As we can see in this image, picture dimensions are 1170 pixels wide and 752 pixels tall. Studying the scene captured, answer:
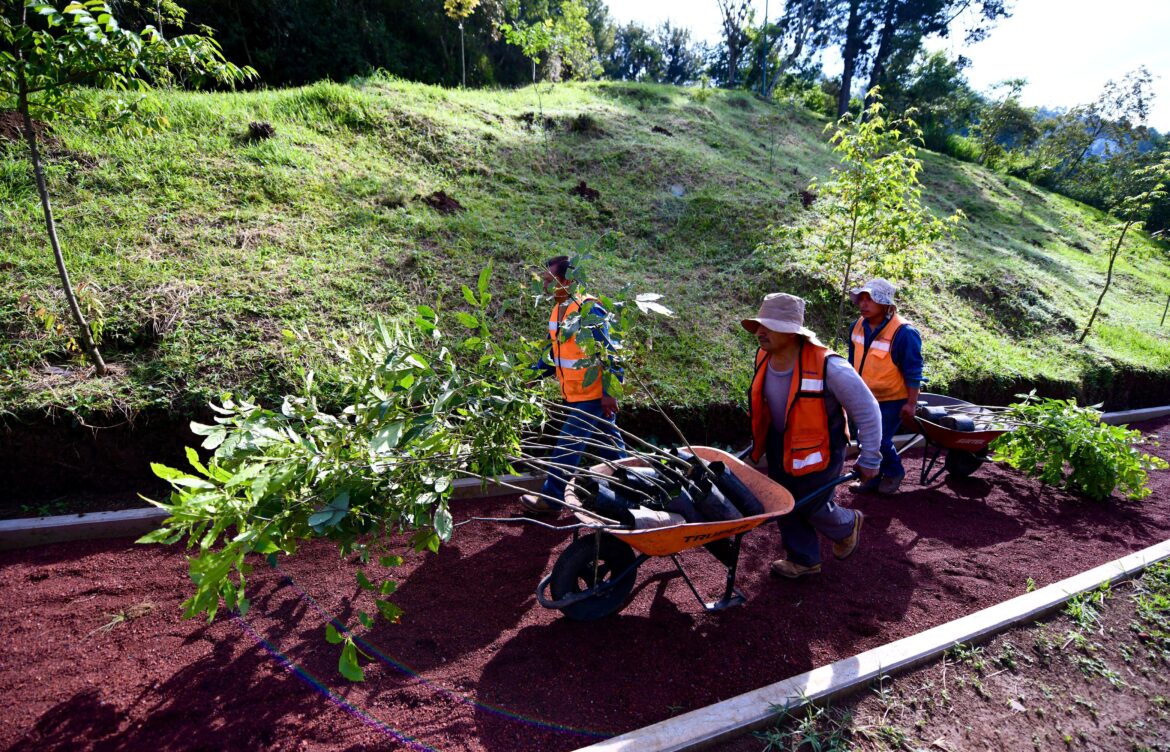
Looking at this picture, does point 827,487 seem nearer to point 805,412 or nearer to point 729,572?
point 805,412

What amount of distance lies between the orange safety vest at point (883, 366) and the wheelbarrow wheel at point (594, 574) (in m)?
2.74

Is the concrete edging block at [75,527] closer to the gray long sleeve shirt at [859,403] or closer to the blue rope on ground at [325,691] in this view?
the blue rope on ground at [325,691]

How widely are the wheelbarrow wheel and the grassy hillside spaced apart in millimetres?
1382

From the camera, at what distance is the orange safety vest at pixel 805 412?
2.99 m

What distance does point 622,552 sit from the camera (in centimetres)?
292

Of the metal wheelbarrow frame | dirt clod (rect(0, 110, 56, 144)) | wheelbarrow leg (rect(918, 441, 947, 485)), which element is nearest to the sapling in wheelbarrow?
the metal wheelbarrow frame

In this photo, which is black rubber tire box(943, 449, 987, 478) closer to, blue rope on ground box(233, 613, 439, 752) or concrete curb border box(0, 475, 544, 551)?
concrete curb border box(0, 475, 544, 551)

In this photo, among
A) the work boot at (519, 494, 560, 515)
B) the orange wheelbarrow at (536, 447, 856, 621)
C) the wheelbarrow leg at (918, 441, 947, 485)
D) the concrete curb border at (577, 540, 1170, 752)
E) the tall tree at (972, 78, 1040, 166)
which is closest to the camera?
the concrete curb border at (577, 540, 1170, 752)

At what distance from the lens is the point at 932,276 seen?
9.23m

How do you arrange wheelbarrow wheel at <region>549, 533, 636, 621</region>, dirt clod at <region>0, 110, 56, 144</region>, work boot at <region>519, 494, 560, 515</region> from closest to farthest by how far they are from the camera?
1. wheelbarrow wheel at <region>549, 533, 636, 621</region>
2. work boot at <region>519, 494, 560, 515</region>
3. dirt clod at <region>0, 110, 56, 144</region>

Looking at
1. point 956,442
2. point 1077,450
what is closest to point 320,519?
point 956,442

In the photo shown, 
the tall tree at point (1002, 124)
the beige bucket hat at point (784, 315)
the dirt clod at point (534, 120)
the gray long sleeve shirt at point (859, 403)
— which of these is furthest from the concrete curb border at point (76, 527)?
the tall tree at point (1002, 124)

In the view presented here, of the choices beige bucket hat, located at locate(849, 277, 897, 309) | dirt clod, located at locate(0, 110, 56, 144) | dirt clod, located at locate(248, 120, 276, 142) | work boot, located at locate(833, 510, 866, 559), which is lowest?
work boot, located at locate(833, 510, 866, 559)

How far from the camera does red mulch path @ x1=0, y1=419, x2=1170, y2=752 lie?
2.26m
